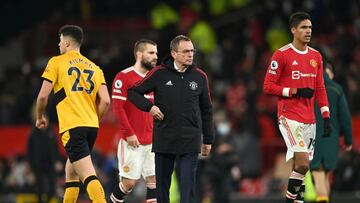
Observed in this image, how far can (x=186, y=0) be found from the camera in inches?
1221

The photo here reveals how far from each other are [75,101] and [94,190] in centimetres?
118

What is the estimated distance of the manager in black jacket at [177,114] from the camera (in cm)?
1481

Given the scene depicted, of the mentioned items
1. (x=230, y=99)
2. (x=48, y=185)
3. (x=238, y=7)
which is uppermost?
(x=238, y=7)

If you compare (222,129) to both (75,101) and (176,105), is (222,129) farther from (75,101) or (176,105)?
(75,101)

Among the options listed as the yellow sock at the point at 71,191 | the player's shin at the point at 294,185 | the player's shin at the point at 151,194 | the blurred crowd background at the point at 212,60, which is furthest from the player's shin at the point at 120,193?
the blurred crowd background at the point at 212,60

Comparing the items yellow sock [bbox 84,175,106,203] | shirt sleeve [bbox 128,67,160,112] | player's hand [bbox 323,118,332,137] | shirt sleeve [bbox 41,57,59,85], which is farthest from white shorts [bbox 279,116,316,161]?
shirt sleeve [bbox 41,57,59,85]

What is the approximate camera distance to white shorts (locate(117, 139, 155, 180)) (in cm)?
1655

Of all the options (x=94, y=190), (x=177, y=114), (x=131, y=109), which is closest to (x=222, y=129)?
(x=131, y=109)

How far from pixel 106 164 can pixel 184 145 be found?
35.1 ft

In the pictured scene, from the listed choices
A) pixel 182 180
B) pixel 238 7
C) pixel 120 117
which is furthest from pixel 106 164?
pixel 182 180

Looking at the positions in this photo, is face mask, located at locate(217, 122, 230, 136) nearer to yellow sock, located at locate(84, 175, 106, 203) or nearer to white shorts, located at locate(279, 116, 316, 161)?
white shorts, located at locate(279, 116, 316, 161)

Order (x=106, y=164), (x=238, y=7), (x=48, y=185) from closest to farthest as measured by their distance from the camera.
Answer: (x=48, y=185)
(x=106, y=164)
(x=238, y=7)

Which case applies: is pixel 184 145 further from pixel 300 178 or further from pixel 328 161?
pixel 328 161

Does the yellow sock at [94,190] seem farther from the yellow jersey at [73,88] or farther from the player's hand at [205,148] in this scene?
the player's hand at [205,148]
